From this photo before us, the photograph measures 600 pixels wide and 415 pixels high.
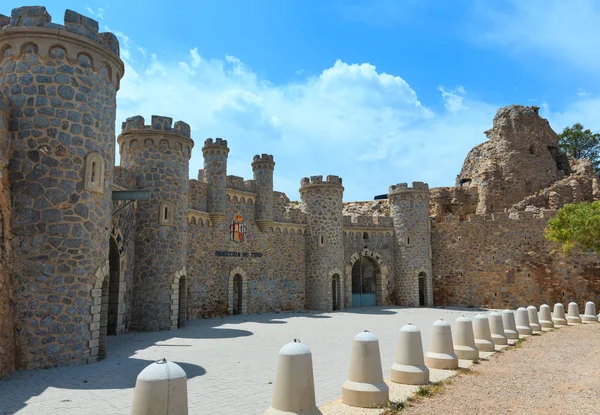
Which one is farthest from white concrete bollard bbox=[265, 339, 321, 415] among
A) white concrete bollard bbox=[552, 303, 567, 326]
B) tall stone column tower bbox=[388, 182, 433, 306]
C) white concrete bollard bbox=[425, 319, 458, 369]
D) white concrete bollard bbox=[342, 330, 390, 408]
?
tall stone column tower bbox=[388, 182, 433, 306]

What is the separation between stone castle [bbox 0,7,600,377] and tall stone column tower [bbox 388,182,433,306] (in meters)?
0.09

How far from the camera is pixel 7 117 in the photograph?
8.58 m

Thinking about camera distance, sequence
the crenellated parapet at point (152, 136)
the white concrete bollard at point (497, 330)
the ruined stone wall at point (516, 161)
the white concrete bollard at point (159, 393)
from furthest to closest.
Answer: the ruined stone wall at point (516, 161) → the crenellated parapet at point (152, 136) → the white concrete bollard at point (497, 330) → the white concrete bollard at point (159, 393)

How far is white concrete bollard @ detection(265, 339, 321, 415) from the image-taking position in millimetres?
4734

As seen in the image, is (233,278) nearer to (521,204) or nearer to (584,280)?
(584,280)

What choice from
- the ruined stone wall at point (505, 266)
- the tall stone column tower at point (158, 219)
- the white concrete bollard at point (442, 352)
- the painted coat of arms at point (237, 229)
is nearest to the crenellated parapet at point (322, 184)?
the painted coat of arms at point (237, 229)

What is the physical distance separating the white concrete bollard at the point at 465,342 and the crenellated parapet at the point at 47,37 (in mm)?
Result: 9703

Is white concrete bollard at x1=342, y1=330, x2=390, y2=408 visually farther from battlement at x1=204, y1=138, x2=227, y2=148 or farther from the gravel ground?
battlement at x1=204, y1=138, x2=227, y2=148

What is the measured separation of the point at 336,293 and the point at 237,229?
277 inches

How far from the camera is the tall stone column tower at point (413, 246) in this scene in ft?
86.3

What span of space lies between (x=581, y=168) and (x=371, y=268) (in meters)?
15.4

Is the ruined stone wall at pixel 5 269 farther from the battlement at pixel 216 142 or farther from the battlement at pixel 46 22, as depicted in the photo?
the battlement at pixel 216 142

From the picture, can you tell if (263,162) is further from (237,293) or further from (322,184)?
(237,293)

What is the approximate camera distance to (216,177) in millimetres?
19500
